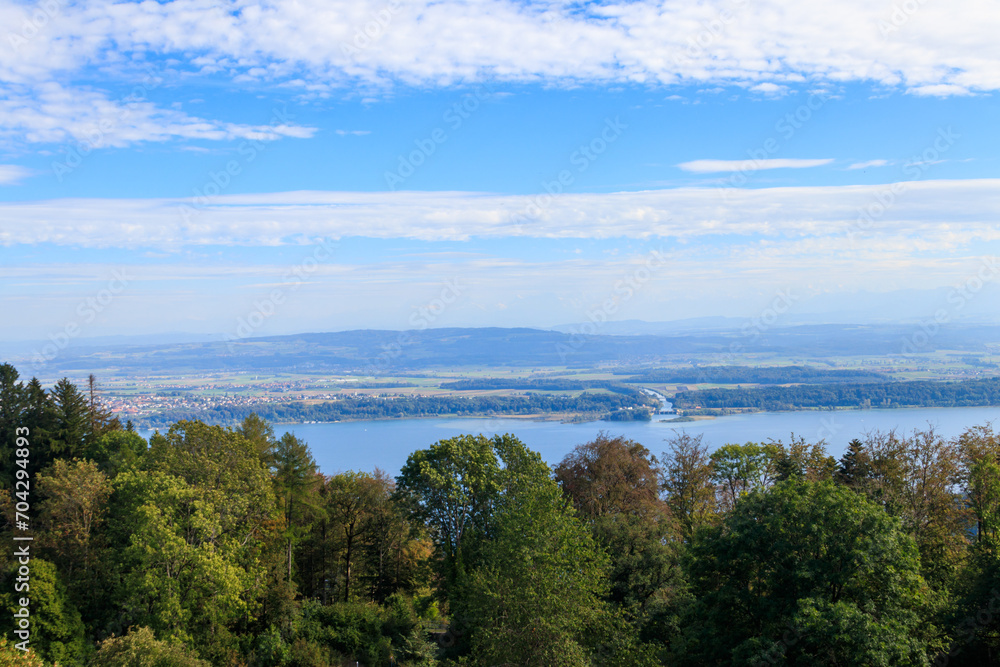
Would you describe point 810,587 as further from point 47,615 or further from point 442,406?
point 442,406

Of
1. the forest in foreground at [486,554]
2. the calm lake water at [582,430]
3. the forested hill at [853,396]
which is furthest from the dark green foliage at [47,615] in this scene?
the forested hill at [853,396]

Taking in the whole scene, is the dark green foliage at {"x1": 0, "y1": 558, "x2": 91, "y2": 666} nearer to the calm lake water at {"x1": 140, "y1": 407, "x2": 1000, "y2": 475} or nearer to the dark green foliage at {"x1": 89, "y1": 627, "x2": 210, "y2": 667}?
the dark green foliage at {"x1": 89, "y1": 627, "x2": 210, "y2": 667}

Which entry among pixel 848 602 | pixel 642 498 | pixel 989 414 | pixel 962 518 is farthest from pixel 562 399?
pixel 848 602

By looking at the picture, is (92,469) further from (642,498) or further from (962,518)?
(962,518)

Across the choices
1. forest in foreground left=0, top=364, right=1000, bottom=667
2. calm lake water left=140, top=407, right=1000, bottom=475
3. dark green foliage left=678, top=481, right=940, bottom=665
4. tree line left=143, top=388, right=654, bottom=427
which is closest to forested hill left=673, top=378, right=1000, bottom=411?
calm lake water left=140, top=407, right=1000, bottom=475

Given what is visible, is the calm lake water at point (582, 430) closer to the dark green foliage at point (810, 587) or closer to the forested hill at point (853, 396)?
the forested hill at point (853, 396)
